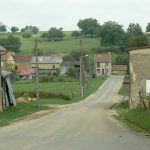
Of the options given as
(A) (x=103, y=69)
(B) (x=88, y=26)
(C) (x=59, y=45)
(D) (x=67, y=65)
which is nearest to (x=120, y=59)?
(A) (x=103, y=69)

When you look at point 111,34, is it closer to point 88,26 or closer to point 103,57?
point 103,57

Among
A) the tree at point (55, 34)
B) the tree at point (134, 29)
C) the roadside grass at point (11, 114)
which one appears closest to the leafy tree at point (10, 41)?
the tree at point (55, 34)

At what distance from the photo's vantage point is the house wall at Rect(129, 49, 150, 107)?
52.6 m

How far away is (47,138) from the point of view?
21.6m

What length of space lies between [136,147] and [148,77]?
34956 mm

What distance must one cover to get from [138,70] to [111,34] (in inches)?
3825

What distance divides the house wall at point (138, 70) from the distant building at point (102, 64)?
317 feet

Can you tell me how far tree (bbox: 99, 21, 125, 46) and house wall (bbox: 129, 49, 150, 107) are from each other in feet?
313

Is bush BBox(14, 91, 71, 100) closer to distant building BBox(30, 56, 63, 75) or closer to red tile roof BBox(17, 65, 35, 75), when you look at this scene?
red tile roof BBox(17, 65, 35, 75)

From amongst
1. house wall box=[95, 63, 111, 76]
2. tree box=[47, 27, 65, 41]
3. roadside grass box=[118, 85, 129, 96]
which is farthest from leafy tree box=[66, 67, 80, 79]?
tree box=[47, 27, 65, 41]

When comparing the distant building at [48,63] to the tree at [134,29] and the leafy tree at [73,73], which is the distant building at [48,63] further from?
the leafy tree at [73,73]

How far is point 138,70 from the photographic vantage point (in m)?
52.9

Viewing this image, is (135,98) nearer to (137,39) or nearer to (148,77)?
(148,77)

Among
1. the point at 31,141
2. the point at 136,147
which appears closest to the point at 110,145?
the point at 136,147
